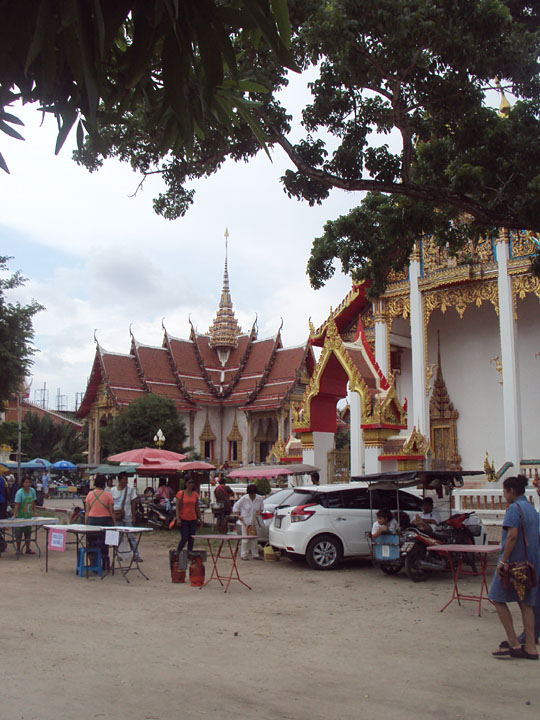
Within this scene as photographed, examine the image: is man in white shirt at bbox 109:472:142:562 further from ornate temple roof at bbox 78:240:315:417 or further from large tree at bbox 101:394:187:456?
ornate temple roof at bbox 78:240:315:417

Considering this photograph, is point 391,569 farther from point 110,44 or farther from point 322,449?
point 110,44

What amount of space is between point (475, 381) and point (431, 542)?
11.6 metres

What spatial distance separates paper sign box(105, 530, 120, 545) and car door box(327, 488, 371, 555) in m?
3.56

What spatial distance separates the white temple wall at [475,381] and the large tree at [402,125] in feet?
37.1

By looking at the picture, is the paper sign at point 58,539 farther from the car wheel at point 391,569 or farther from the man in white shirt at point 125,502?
the car wheel at point 391,569

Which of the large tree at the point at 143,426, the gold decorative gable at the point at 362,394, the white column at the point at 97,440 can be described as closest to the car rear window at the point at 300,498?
the gold decorative gable at the point at 362,394

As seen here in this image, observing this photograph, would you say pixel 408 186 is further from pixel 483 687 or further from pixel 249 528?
pixel 249 528

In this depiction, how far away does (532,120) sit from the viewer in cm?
879

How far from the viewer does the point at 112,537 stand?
9594mm

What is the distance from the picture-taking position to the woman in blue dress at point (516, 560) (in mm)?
5770

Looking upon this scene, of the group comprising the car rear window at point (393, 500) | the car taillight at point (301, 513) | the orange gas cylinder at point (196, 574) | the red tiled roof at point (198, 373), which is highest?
the red tiled roof at point (198, 373)

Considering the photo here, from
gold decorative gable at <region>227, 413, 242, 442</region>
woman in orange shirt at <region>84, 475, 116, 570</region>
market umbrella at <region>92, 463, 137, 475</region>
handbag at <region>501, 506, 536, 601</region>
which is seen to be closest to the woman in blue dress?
handbag at <region>501, 506, 536, 601</region>

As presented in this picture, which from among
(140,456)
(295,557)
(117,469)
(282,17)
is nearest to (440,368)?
(140,456)

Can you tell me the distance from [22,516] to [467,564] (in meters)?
7.79
